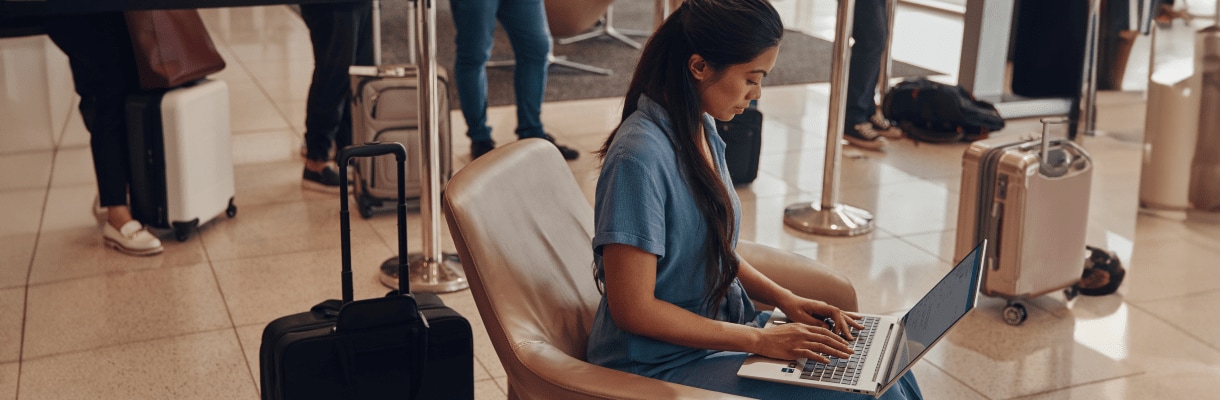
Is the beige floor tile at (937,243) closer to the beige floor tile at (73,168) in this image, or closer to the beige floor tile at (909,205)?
the beige floor tile at (909,205)

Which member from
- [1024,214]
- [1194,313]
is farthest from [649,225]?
[1194,313]

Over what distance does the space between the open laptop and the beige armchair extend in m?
0.19

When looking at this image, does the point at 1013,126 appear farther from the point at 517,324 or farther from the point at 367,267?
the point at 517,324

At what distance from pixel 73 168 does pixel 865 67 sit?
3.38 meters

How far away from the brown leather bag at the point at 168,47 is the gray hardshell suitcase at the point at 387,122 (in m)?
0.53

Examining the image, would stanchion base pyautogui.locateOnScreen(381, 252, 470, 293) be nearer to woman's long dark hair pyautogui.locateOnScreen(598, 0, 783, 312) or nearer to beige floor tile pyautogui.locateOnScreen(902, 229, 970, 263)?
beige floor tile pyautogui.locateOnScreen(902, 229, 970, 263)

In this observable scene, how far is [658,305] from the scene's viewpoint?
1886 millimetres

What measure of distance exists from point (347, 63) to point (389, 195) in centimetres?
65

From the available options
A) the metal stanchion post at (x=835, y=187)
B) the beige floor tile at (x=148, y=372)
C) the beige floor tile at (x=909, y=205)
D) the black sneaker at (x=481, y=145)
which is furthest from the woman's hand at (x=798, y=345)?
the black sneaker at (x=481, y=145)

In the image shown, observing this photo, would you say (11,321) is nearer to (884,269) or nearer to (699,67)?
(699,67)

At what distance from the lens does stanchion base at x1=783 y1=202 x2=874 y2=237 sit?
4246 millimetres

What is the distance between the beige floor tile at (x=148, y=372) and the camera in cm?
290

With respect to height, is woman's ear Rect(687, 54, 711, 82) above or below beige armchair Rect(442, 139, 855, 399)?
above

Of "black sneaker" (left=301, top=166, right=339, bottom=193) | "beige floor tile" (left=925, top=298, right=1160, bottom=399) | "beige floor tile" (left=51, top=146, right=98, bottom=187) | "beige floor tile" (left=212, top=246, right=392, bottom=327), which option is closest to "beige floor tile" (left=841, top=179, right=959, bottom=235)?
"beige floor tile" (left=925, top=298, right=1160, bottom=399)
